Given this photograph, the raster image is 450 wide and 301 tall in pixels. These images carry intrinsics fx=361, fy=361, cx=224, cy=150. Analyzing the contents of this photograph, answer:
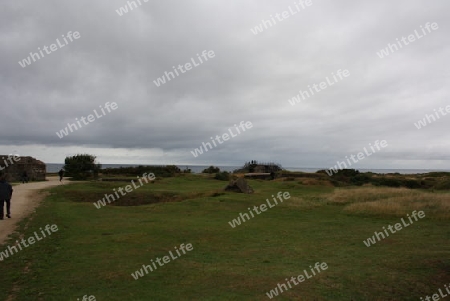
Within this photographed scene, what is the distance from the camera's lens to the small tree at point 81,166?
5097cm

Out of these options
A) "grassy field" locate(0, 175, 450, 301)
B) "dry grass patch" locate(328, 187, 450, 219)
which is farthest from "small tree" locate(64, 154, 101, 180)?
"dry grass patch" locate(328, 187, 450, 219)

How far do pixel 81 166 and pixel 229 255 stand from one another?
147ft

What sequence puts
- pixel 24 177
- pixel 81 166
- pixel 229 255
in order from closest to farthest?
pixel 229 255 < pixel 24 177 < pixel 81 166

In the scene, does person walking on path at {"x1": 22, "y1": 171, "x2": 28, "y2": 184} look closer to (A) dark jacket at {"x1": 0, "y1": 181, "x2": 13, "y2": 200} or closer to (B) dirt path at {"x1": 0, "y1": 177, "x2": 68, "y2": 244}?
(B) dirt path at {"x1": 0, "y1": 177, "x2": 68, "y2": 244}

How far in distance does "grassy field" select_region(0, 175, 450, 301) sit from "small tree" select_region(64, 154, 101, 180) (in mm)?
31515

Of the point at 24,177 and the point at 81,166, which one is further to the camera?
the point at 81,166

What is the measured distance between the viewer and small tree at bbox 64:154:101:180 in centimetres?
5097

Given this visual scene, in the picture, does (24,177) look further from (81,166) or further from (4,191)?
(4,191)

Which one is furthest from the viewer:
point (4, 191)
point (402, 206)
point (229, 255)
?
point (402, 206)

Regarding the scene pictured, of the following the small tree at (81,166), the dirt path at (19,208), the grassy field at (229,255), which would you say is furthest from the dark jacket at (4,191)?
the small tree at (81,166)

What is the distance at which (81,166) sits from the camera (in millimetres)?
51125

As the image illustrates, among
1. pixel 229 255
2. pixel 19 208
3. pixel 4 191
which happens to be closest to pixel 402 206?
pixel 229 255

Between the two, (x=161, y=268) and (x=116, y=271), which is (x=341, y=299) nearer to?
(x=161, y=268)

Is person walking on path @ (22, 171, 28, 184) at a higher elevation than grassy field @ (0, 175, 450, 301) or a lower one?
higher
